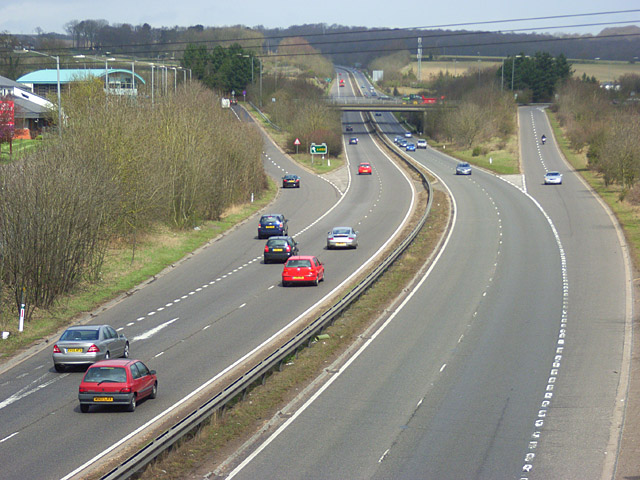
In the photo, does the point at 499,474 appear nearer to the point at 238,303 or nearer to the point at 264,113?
the point at 238,303

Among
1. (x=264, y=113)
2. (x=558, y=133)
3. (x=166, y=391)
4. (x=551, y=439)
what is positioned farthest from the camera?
(x=264, y=113)

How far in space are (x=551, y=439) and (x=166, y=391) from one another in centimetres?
1002

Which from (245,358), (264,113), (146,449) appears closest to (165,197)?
(245,358)

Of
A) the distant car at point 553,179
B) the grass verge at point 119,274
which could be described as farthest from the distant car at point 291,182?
the distant car at point 553,179

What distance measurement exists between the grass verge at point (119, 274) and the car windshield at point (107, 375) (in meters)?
7.86

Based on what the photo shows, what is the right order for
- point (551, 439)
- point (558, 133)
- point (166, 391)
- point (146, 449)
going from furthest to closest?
point (558, 133) → point (166, 391) → point (551, 439) → point (146, 449)

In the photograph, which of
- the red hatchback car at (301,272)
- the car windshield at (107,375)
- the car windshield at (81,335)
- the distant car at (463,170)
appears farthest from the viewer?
the distant car at (463,170)

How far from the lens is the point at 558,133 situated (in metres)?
126

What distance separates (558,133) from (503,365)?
4223 inches

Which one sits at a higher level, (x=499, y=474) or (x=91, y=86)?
(x=91, y=86)

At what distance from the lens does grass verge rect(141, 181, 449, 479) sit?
1688cm

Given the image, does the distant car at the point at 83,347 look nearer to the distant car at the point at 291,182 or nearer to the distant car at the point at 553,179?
the distant car at the point at 291,182

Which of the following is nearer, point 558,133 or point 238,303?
point 238,303

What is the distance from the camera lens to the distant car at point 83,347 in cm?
2402
